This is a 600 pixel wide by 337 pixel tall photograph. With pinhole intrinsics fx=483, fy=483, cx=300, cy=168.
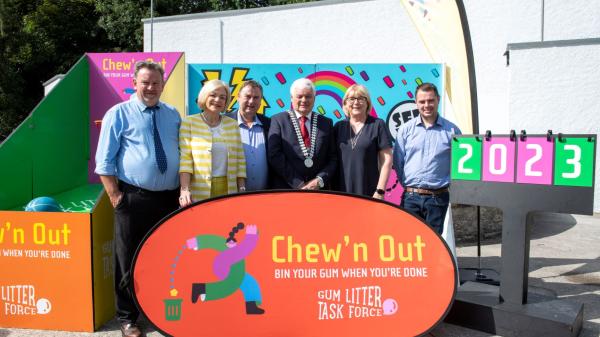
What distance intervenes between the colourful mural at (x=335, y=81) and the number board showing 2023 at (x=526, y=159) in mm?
3651

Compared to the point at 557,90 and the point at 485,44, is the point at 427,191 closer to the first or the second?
the point at 557,90

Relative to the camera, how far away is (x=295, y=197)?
288 centimetres

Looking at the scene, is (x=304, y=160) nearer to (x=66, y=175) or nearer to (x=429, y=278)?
(x=429, y=278)

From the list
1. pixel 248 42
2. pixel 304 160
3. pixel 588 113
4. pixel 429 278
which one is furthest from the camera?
pixel 248 42

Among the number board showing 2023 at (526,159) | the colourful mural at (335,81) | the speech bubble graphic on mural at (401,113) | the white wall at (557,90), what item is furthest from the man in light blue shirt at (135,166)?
the white wall at (557,90)

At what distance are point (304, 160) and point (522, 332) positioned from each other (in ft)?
6.04

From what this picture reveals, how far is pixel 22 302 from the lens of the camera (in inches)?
131

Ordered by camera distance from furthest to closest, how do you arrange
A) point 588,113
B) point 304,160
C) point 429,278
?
1. point 588,113
2. point 304,160
3. point 429,278

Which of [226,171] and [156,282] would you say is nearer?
[156,282]

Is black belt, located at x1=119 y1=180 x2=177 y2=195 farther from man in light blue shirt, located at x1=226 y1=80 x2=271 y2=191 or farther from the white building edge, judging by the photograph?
the white building edge

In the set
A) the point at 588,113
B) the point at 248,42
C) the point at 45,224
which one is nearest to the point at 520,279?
the point at 45,224

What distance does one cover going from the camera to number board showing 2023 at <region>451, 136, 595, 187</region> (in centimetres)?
302

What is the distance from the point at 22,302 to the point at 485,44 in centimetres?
1054

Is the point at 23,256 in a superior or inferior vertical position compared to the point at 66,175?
inferior
